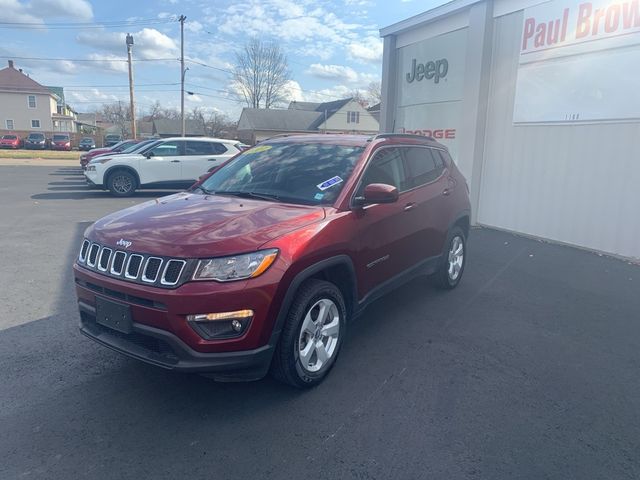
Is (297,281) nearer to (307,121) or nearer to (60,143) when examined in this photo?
(60,143)

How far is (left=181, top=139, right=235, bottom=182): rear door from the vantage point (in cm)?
1407

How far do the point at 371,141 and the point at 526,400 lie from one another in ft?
8.17

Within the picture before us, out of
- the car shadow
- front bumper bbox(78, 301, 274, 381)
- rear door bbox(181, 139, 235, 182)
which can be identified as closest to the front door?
front bumper bbox(78, 301, 274, 381)

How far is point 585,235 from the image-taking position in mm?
8047

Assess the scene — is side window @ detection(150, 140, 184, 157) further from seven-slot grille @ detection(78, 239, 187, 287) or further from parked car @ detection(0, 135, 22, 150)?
parked car @ detection(0, 135, 22, 150)

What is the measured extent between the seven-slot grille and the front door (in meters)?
1.50

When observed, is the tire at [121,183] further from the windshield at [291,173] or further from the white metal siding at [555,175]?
→ the windshield at [291,173]

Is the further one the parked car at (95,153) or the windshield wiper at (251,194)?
the parked car at (95,153)

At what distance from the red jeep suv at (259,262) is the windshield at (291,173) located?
2cm

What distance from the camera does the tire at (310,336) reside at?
308cm

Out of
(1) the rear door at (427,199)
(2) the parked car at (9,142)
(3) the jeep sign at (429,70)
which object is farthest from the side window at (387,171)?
(2) the parked car at (9,142)

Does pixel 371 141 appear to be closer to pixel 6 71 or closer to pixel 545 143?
pixel 545 143

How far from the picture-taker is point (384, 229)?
406 centimetres

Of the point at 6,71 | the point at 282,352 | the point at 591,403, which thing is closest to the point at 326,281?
the point at 282,352
